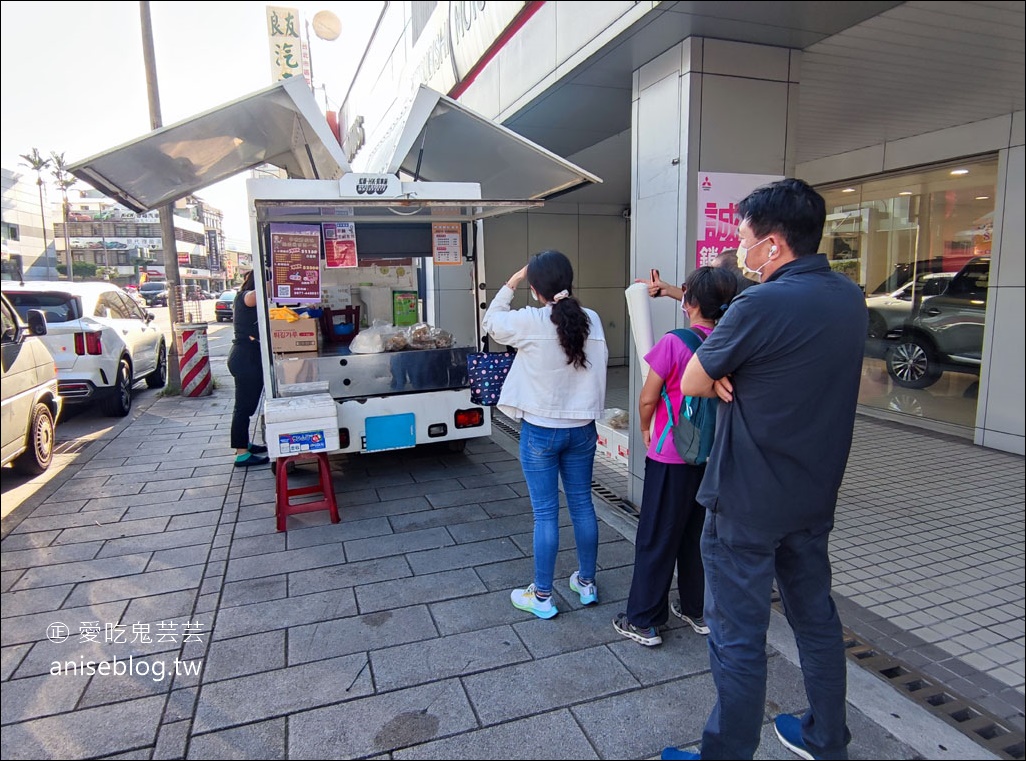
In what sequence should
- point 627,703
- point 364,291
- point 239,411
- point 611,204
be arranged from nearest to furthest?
1. point 627,703
2. point 239,411
3. point 364,291
4. point 611,204

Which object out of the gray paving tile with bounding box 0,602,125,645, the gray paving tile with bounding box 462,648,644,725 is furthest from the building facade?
the gray paving tile with bounding box 0,602,125,645

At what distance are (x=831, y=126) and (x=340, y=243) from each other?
4239mm

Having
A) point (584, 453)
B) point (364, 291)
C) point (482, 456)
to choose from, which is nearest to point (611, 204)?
point (364, 291)

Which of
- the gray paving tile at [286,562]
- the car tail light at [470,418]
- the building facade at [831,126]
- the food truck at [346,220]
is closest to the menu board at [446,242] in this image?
the food truck at [346,220]

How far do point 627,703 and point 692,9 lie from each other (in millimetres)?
3378

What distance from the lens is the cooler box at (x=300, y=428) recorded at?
4.29 metres

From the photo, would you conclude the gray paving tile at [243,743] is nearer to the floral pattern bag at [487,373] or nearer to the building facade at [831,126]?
the floral pattern bag at [487,373]

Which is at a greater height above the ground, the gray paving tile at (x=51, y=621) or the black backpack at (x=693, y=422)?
the black backpack at (x=693, y=422)

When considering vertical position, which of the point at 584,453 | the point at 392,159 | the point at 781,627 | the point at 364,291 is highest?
Result: the point at 392,159

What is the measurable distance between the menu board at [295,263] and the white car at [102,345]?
1601mm

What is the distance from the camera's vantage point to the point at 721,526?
2191mm

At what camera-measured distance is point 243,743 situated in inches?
94.2

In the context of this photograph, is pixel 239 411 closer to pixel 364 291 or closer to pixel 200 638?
pixel 364 291

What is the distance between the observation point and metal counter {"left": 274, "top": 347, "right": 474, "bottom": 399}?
17.1 feet
